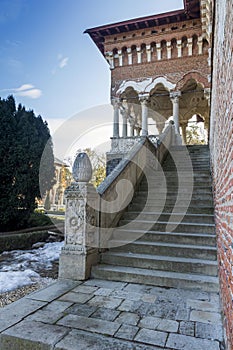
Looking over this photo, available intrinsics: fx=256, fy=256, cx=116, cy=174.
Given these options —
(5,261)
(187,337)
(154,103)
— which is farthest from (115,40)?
(187,337)

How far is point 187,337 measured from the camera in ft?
6.55

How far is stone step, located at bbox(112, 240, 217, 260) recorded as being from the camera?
3425 millimetres

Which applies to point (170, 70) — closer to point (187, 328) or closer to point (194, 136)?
point (187, 328)

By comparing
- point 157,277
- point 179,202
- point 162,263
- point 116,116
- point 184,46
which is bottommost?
point 157,277

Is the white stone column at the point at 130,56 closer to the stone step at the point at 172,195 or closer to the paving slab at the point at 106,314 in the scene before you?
the stone step at the point at 172,195

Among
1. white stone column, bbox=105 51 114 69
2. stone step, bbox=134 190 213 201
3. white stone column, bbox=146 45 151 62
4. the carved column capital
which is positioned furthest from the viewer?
white stone column, bbox=105 51 114 69

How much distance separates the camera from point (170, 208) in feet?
15.2

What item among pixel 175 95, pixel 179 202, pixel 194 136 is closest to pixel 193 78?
pixel 175 95

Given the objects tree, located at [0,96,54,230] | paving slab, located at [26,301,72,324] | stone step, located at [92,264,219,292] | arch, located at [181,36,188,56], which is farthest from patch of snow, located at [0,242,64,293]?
arch, located at [181,36,188,56]

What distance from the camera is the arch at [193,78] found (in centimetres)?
1071

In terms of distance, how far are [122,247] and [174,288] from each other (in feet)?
3.49

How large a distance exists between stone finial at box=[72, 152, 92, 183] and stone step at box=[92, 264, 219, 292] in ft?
3.90

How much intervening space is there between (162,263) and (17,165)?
9.35 meters

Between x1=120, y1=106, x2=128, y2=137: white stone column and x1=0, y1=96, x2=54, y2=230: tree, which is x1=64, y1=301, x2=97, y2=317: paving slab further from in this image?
x1=120, y1=106, x2=128, y2=137: white stone column
